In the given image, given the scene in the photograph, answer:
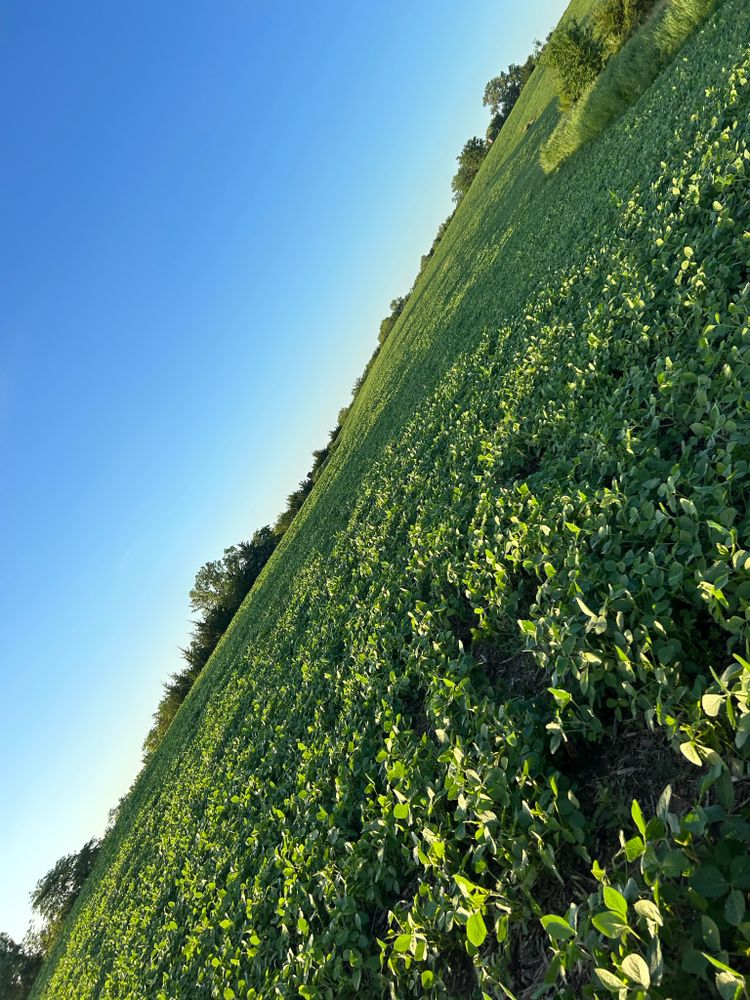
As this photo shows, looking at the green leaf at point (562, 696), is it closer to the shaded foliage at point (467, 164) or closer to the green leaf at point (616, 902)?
the green leaf at point (616, 902)

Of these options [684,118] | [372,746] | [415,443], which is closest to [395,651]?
[372,746]

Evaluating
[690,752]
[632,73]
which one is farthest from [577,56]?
[690,752]

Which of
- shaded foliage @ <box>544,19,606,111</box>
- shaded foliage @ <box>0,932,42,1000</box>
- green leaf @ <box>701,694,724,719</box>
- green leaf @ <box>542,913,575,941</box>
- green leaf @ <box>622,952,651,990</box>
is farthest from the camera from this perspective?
shaded foliage @ <box>0,932,42,1000</box>

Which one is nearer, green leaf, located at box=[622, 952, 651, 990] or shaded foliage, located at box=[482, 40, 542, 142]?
green leaf, located at box=[622, 952, 651, 990]

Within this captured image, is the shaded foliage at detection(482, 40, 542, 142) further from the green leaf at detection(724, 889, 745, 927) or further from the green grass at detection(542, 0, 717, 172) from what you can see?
the green leaf at detection(724, 889, 745, 927)

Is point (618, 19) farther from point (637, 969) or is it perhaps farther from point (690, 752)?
point (637, 969)

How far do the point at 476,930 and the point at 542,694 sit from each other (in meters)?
1.56

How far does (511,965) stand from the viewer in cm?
276

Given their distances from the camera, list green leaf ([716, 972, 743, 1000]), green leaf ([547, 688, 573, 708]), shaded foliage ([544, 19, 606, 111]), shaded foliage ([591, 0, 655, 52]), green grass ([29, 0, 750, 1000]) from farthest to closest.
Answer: shaded foliage ([544, 19, 606, 111]) < shaded foliage ([591, 0, 655, 52]) < green leaf ([547, 688, 573, 708]) < green grass ([29, 0, 750, 1000]) < green leaf ([716, 972, 743, 1000])

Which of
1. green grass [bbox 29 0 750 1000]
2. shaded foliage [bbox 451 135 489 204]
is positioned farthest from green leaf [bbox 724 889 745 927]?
shaded foliage [bbox 451 135 489 204]

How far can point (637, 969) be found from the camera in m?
1.83

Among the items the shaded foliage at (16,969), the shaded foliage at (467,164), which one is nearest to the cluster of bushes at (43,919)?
the shaded foliage at (16,969)

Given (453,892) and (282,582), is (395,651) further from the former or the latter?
(282,582)

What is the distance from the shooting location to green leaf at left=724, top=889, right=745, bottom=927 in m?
1.83
